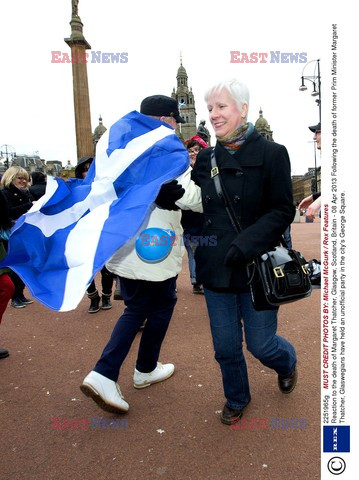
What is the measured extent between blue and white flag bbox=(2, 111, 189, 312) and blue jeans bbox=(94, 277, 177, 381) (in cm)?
48

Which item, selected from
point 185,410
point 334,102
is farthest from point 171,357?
point 334,102

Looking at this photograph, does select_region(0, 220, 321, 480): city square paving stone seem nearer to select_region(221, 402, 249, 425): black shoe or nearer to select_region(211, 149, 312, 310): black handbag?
select_region(221, 402, 249, 425): black shoe

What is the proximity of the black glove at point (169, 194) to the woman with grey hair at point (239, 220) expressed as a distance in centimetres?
17

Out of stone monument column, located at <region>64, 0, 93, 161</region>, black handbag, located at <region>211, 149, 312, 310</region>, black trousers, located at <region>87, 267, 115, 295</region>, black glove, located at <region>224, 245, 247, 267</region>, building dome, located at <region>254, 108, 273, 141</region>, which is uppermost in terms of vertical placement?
building dome, located at <region>254, 108, 273, 141</region>

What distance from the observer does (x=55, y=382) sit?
3.31 metres

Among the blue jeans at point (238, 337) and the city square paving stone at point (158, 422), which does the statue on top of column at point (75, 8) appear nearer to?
the city square paving stone at point (158, 422)

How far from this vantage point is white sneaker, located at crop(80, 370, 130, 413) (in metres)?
2.51

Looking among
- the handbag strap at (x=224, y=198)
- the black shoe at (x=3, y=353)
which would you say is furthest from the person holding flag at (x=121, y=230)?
the black shoe at (x=3, y=353)

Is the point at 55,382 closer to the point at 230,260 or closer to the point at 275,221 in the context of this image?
the point at 230,260

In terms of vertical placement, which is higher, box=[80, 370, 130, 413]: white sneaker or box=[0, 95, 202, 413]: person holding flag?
box=[0, 95, 202, 413]: person holding flag

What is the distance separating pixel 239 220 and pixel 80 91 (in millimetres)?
18749

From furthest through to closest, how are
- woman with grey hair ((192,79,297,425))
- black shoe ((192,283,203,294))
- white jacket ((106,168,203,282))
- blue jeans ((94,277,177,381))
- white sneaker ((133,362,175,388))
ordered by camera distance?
black shoe ((192,283,203,294))
white sneaker ((133,362,175,388))
blue jeans ((94,277,177,381))
white jacket ((106,168,203,282))
woman with grey hair ((192,79,297,425))

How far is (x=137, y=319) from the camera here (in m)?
2.73

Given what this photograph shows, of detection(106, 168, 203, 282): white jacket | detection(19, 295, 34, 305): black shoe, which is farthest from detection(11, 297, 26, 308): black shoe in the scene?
detection(106, 168, 203, 282): white jacket
